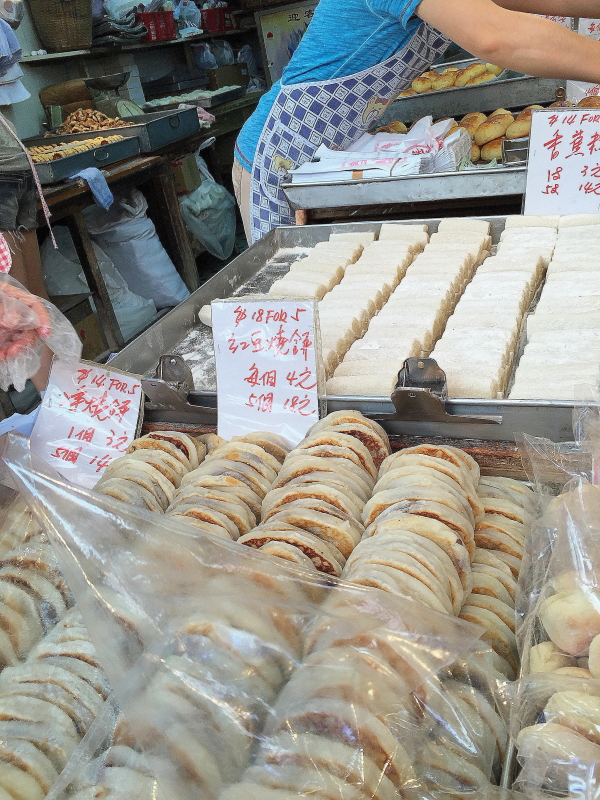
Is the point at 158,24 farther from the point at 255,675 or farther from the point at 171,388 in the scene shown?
the point at 255,675

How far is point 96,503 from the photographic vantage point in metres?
1.20

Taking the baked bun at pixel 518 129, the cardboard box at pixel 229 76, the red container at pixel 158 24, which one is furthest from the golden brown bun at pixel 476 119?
the cardboard box at pixel 229 76

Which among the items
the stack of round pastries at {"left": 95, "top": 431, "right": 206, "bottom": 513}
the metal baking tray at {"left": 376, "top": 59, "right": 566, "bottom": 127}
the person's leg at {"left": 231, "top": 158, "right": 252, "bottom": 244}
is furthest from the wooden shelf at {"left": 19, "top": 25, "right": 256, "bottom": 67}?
the stack of round pastries at {"left": 95, "top": 431, "right": 206, "bottom": 513}

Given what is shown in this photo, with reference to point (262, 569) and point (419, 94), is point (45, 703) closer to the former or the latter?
point (262, 569)

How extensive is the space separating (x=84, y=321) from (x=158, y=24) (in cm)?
460

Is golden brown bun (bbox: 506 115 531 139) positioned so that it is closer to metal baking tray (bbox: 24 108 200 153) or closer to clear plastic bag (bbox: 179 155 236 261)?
metal baking tray (bbox: 24 108 200 153)

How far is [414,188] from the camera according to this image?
3.29m

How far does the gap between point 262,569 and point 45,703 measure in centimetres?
41

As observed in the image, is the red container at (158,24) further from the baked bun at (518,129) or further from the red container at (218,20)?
the baked bun at (518,129)

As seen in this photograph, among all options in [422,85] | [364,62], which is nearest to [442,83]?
→ [422,85]

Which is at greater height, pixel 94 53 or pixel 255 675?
pixel 94 53

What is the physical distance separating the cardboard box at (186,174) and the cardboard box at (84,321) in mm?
2308

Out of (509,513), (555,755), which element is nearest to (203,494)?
(509,513)

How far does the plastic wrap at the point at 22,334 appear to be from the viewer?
76.2 inches
